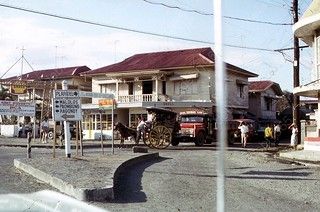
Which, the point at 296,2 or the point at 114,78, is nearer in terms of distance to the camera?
the point at 296,2

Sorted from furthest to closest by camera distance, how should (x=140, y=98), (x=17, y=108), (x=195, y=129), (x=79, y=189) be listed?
1. (x=140, y=98)
2. (x=17, y=108)
3. (x=195, y=129)
4. (x=79, y=189)

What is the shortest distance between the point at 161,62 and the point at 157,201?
120 ft

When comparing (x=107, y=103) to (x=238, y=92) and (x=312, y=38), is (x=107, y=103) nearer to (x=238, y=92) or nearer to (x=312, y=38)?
(x=312, y=38)

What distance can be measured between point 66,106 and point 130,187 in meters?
5.90

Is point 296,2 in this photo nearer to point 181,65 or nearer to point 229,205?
point 181,65

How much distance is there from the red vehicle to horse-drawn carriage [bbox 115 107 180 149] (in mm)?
718

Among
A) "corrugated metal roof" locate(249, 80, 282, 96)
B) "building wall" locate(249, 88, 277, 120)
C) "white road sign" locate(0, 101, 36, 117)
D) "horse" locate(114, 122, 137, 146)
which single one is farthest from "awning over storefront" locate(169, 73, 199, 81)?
"white road sign" locate(0, 101, 36, 117)

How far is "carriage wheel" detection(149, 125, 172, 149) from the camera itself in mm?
27916

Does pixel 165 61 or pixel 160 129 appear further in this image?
pixel 165 61

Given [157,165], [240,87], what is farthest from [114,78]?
[157,165]

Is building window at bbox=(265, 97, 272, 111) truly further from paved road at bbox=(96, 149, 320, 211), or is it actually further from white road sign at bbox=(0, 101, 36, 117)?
paved road at bbox=(96, 149, 320, 211)

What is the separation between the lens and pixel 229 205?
9320 millimetres

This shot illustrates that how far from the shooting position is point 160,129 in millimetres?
28141

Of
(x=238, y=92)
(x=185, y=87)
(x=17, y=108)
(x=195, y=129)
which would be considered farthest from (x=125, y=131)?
(x=238, y=92)
